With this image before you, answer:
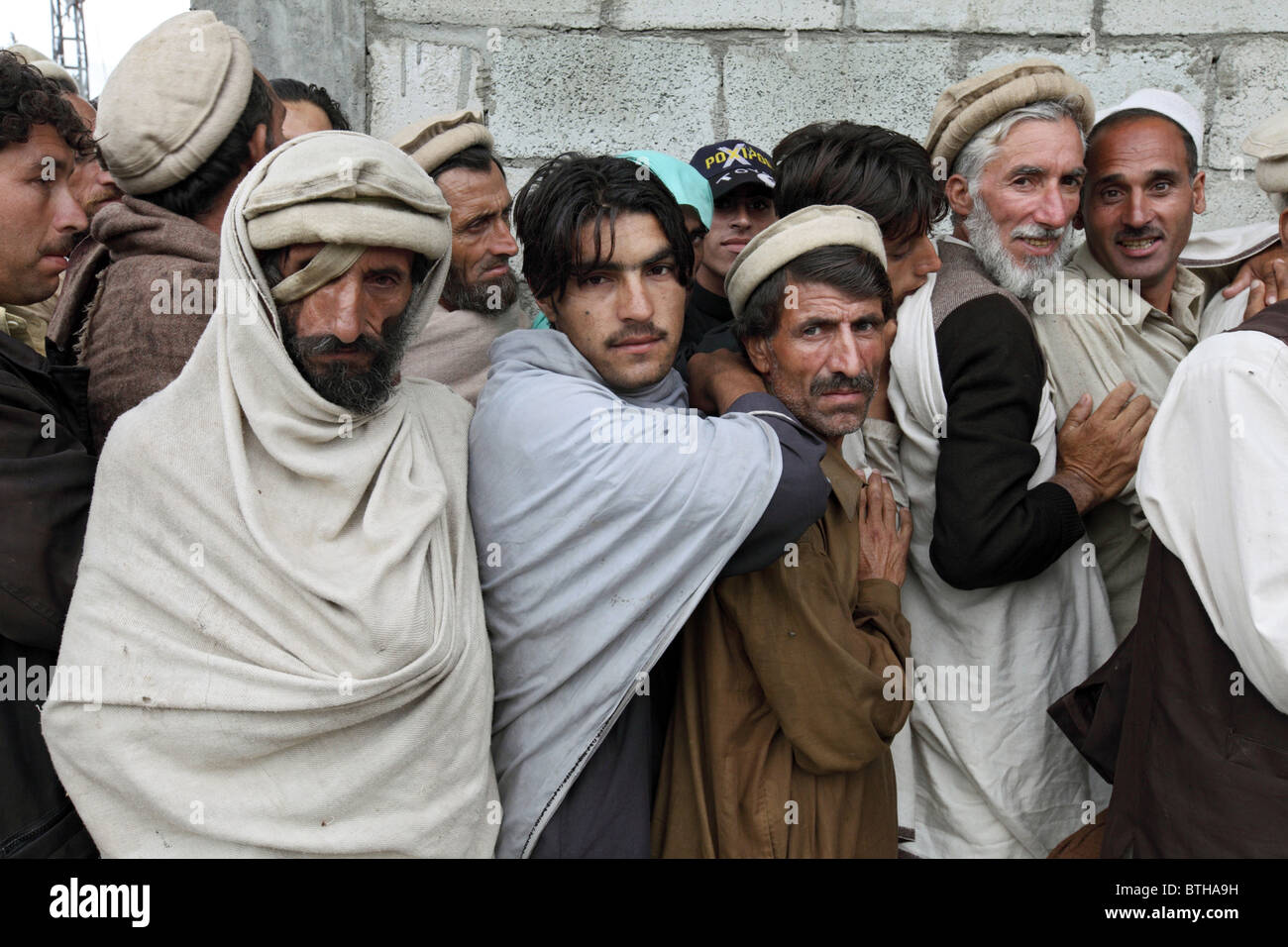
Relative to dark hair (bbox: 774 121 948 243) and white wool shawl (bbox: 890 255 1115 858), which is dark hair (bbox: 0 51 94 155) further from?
white wool shawl (bbox: 890 255 1115 858)

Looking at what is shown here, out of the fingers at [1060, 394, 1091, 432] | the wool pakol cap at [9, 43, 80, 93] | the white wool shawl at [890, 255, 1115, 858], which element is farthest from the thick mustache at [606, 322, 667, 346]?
the wool pakol cap at [9, 43, 80, 93]

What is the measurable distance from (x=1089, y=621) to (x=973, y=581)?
50 centimetres

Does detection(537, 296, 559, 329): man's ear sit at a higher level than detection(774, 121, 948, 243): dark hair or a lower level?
lower

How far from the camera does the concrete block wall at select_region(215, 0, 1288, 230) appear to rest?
14.8 feet

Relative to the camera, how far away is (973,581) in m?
2.89

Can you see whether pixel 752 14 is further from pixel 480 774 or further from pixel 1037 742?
pixel 480 774

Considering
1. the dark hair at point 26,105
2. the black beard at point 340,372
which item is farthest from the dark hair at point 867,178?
the dark hair at point 26,105

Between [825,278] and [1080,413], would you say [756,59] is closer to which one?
[825,278]

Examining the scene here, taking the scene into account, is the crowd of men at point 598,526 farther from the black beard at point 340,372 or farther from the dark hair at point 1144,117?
the dark hair at point 1144,117

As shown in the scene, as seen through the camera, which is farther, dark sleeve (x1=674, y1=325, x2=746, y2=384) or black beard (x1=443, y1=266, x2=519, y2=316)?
black beard (x1=443, y1=266, x2=519, y2=316)

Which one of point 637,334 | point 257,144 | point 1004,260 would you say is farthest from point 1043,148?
point 257,144

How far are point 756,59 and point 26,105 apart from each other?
9.49 ft

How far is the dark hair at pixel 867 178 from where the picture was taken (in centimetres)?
318
